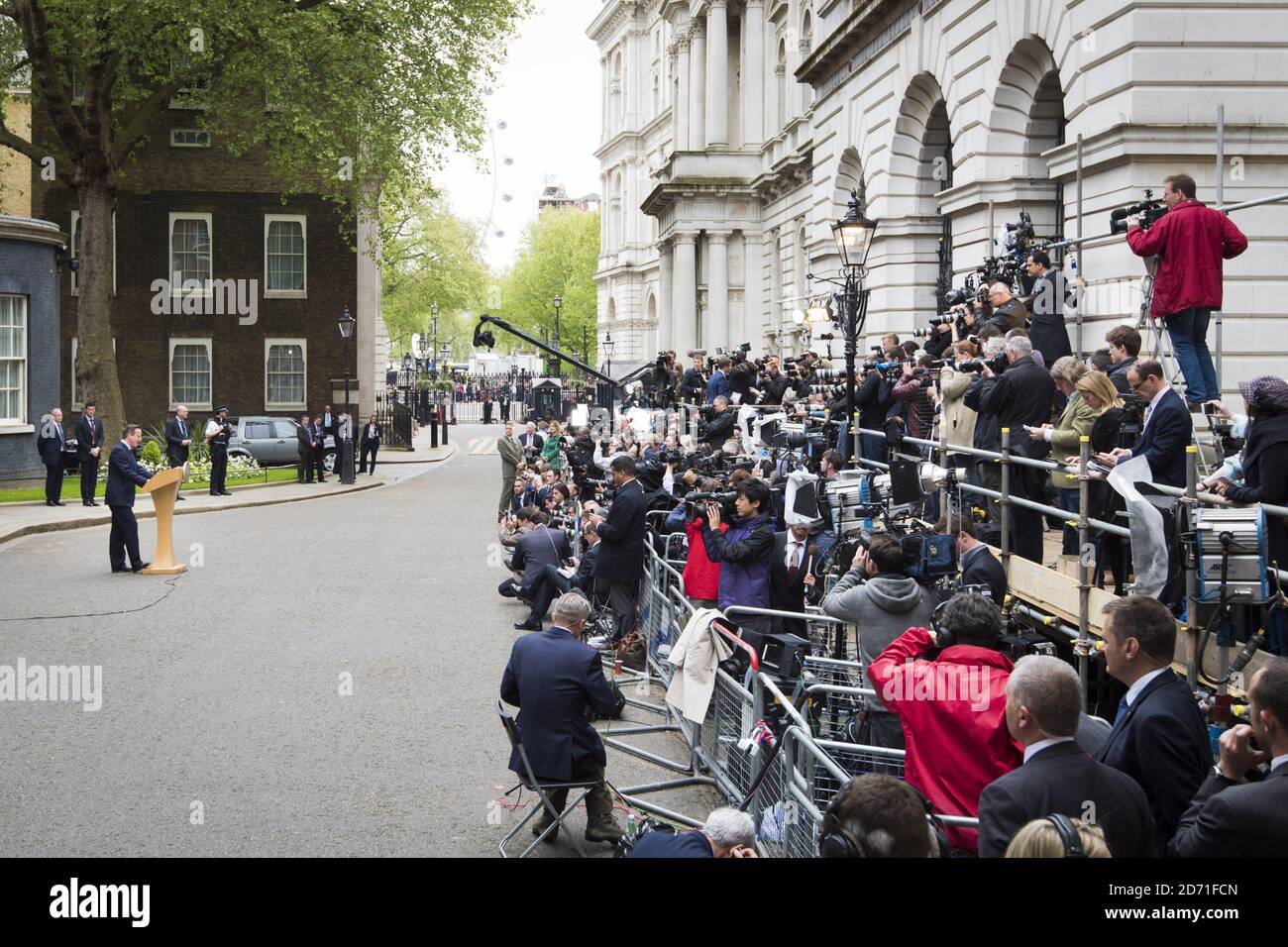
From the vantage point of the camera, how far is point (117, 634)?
14703 millimetres

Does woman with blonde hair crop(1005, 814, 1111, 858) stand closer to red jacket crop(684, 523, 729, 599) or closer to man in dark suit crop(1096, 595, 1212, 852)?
man in dark suit crop(1096, 595, 1212, 852)

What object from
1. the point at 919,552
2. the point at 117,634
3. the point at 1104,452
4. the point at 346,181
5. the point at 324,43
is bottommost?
the point at 117,634

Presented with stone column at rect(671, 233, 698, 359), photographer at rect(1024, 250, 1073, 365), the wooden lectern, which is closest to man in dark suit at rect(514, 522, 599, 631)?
photographer at rect(1024, 250, 1073, 365)

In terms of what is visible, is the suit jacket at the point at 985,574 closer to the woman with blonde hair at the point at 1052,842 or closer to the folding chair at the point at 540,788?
the folding chair at the point at 540,788

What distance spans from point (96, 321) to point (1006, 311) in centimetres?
2805

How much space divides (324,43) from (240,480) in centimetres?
1174

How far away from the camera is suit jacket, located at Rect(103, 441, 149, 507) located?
18.9 m

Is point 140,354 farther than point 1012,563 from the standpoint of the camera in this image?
Yes

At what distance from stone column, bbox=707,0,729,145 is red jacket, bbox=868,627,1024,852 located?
169 feet

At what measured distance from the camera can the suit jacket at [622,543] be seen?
1405cm

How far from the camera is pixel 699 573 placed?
12.1m

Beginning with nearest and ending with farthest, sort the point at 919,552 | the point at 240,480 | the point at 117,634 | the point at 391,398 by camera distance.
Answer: the point at 919,552 → the point at 117,634 → the point at 240,480 → the point at 391,398
